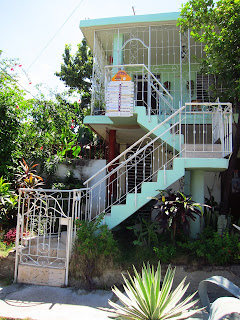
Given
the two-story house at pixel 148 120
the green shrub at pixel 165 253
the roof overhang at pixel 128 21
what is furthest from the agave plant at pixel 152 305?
the roof overhang at pixel 128 21

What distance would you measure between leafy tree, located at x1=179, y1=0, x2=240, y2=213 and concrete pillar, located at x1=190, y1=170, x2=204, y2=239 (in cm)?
103

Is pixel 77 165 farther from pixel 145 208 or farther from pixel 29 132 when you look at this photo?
pixel 145 208

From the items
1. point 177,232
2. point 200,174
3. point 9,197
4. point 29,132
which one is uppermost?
point 29,132

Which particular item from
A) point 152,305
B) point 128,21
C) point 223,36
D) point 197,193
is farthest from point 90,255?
point 128,21

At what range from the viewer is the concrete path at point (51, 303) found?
12.3 feet

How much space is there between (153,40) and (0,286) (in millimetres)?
8472

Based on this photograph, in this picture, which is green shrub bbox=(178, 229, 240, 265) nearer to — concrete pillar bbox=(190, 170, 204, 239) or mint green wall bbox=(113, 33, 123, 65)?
concrete pillar bbox=(190, 170, 204, 239)

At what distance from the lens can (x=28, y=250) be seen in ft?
16.9

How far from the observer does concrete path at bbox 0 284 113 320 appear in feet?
12.3

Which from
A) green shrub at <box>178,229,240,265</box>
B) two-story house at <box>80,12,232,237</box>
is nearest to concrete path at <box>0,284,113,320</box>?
two-story house at <box>80,12,232,237</box>

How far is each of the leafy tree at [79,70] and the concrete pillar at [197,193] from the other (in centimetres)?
1142

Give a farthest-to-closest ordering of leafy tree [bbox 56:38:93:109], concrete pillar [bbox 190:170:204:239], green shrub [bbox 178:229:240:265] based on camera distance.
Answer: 1. leafy tree [bbox 56:38:93:109]
2. concrete pillar [bbox 190:170:204:239]
3. green shrub [bbox 178:229:240:265]

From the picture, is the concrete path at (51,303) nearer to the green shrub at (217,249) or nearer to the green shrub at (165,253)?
the green shrub at (165,253)

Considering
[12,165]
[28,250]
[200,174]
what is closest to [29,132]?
[12,165]
